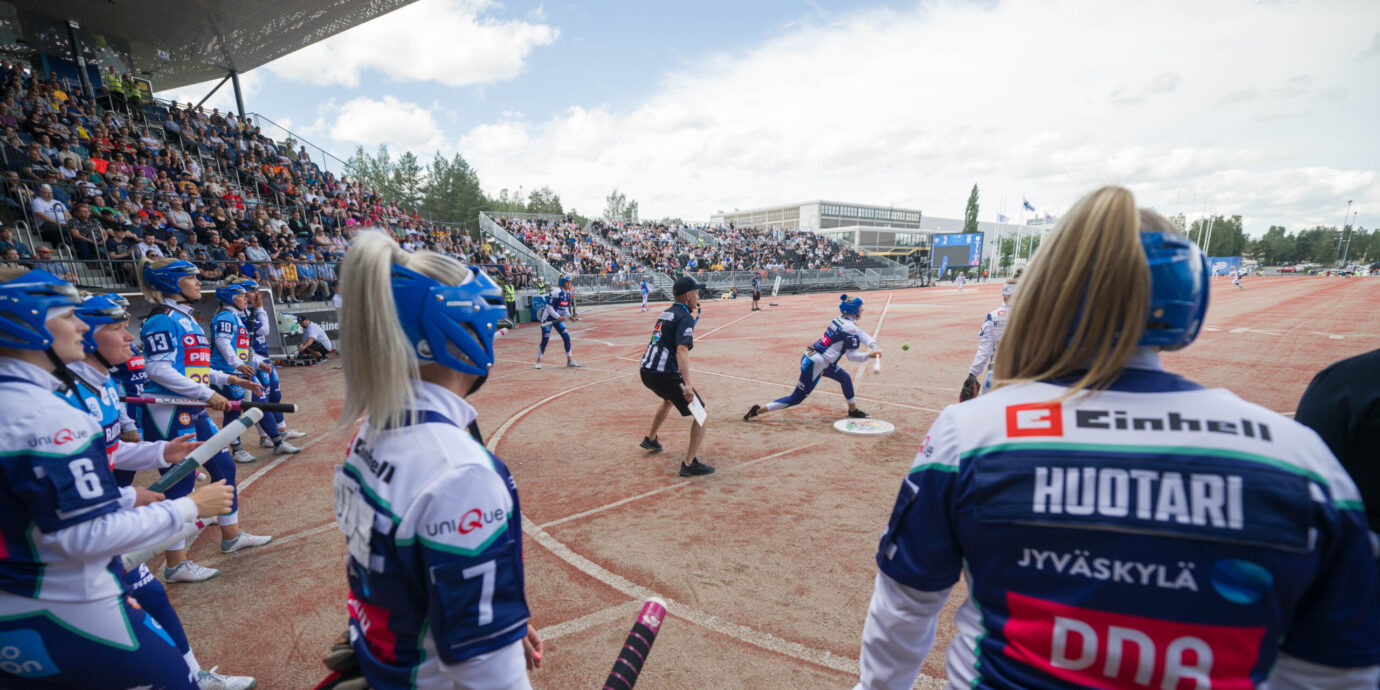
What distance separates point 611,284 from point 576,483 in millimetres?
30837

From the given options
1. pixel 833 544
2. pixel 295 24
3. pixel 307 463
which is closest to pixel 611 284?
pixel 295 24

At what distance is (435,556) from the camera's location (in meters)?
1.27

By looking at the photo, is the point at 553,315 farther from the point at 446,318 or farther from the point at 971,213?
the point at 971,213

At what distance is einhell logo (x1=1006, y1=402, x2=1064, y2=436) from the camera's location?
45.6 inches

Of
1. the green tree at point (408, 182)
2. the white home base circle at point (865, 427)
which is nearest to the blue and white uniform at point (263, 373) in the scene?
the white home base circle at point (865, 427)

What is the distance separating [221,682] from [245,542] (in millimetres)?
2076

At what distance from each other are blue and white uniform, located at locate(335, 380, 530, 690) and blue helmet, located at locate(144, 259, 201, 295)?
5180mm

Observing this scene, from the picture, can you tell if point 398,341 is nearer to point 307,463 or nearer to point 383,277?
point 383,277

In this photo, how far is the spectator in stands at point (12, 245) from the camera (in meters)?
9.98

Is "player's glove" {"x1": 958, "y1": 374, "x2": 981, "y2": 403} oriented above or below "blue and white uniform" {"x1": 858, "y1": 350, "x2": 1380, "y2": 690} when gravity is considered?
below

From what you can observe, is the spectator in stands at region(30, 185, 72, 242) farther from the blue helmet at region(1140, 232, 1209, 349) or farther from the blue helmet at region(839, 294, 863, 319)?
the blue helmet at region(1140, 232, 1209, 349)

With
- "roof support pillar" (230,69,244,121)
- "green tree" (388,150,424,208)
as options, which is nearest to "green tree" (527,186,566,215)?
"green tree" (388,150,424,208)

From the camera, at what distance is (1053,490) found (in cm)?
112

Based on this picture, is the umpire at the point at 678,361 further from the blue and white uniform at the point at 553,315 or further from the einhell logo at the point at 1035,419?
the blue and white uniform at the point at 553,315
